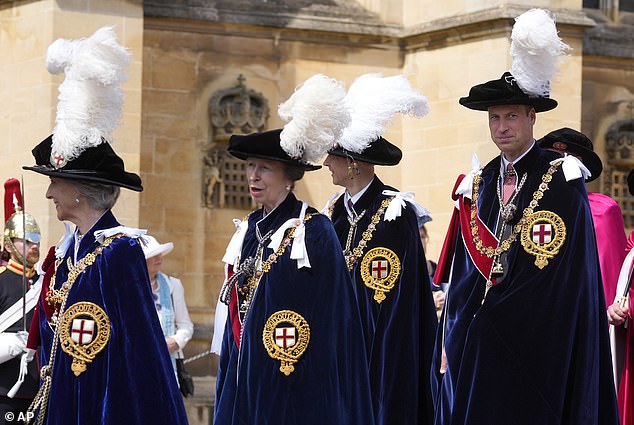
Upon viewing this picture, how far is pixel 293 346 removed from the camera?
8414mm

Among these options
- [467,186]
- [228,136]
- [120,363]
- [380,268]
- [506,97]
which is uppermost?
[228,136]

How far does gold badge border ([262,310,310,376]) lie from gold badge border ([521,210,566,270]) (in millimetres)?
1203

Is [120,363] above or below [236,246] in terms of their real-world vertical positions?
below

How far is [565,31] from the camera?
15820mm

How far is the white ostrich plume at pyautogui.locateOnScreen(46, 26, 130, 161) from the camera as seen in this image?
313 inches

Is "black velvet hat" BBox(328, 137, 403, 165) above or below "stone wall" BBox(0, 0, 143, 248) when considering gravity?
below

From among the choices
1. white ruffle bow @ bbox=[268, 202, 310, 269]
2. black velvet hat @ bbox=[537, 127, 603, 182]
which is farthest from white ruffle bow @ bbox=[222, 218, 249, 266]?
black velvet hat @ bbox=[537, 127, 603, 182]

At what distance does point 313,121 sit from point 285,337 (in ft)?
3.34

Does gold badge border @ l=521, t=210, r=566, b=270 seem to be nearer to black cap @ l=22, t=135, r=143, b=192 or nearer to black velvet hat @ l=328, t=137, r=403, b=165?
black velvet hat @ l=328, t=137, r=403, b=165

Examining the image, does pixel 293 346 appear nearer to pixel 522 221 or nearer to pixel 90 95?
pixel 522 221

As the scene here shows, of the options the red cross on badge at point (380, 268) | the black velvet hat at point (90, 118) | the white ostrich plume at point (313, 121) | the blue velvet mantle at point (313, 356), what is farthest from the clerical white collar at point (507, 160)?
the black velvet hat at point (90, 118)

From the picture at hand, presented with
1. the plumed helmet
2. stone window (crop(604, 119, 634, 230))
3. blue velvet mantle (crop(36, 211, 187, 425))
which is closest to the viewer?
blue velvet mantle (crop(36, 211, 187, 425))

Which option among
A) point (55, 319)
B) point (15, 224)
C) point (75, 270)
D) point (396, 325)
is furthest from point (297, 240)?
point (15, 224)

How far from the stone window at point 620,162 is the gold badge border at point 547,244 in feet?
27.7
